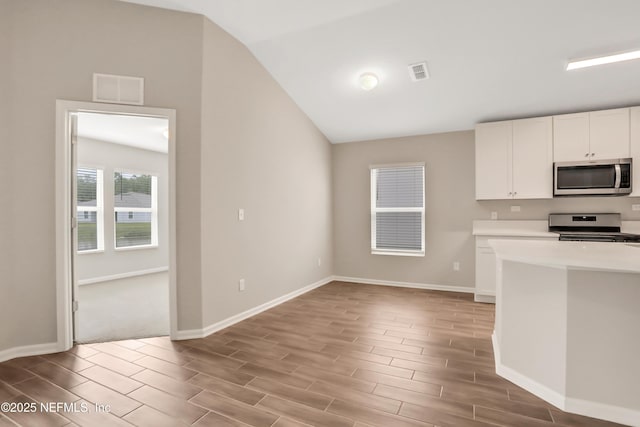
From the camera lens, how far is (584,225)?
4051 millimetres

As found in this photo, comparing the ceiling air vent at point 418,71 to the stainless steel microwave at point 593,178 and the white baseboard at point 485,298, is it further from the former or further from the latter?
the white baseboard at point 485,298

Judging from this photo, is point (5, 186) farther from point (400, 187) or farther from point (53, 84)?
point (400, 187)

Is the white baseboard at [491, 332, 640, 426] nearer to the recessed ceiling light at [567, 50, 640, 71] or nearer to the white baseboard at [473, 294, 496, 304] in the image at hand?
the white baseboard at [473, 294, 496, 304]

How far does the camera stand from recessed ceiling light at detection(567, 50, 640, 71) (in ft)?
10.0

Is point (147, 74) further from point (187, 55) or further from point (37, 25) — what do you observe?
point (37, 25)

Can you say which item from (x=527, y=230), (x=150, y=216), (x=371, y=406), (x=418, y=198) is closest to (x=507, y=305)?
(x=371, y=406)

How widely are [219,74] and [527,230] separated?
14.3 ft

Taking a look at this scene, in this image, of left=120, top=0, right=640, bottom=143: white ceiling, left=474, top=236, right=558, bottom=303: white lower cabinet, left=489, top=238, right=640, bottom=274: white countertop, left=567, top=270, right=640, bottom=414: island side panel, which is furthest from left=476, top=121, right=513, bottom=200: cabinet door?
left=567, top=270, right=640, bottom=414: island side panel

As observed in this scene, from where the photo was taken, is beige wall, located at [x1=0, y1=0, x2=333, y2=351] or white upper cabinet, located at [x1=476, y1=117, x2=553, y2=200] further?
white upper cabinet, located at [x1=476, y1=117, x2=553, y2=200]

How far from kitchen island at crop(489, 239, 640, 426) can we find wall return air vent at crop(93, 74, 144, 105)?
3.29 meters

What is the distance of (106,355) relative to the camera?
2635 mm

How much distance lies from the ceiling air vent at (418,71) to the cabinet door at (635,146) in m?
2.46

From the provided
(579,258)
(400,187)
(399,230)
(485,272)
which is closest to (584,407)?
(579,258)

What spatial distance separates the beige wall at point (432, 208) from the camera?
4.62m
